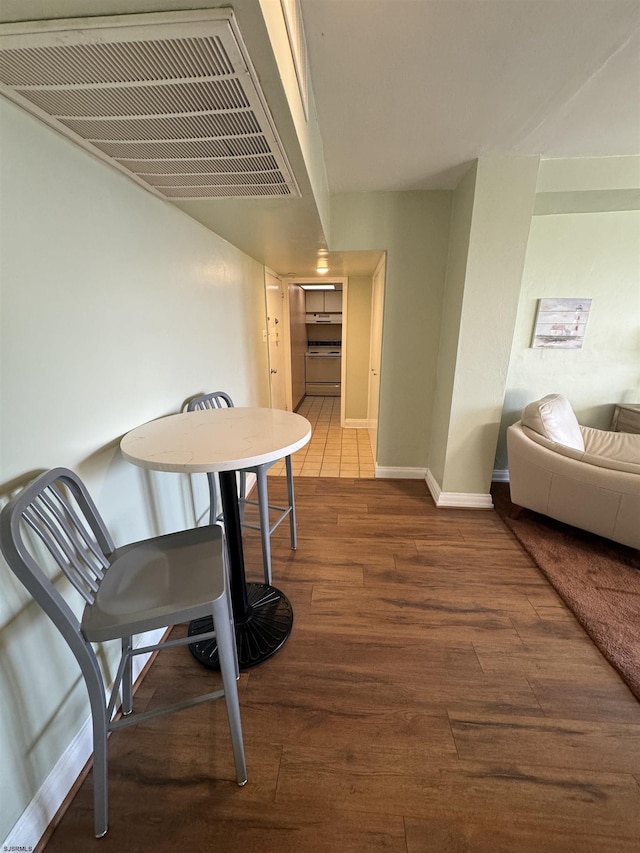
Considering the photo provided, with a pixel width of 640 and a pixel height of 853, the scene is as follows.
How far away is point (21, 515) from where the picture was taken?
2.47 ft

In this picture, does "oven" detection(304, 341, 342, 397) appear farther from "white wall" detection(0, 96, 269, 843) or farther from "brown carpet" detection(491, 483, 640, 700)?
"white wall" detection(0, 96, 269, 843)

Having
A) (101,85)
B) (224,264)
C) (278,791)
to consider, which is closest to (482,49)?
(101,85)

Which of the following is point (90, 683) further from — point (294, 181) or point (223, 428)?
point (294, 181)

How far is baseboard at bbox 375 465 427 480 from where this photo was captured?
3.03 metres

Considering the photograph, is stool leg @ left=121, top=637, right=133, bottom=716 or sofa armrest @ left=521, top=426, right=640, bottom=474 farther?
sofa armrest @ left=521, top=426, right=640, bottom=474

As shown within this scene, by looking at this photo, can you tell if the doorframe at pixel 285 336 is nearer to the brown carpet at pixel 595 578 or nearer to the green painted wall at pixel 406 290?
the green painted wall at pixel 406 290

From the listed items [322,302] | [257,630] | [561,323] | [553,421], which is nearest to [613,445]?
[553,421]

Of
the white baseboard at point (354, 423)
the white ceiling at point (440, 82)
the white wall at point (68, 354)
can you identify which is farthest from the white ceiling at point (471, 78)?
the white baseboard at point (354, 423)

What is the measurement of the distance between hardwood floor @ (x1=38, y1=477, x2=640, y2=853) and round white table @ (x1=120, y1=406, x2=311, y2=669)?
83 millimetres

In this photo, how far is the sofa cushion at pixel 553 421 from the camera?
2.27 meters

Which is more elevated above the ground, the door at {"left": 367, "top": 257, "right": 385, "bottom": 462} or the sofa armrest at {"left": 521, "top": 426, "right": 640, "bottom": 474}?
the door at {"left": 367, "top": 257, "right": 385, "bottom": 462}

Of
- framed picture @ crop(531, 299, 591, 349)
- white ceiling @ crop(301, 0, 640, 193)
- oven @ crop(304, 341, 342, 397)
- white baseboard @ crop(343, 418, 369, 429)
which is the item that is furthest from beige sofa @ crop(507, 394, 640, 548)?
oven @ crop(304, 341, 342, 397)

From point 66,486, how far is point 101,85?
3.59ft

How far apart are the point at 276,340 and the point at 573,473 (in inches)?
127
